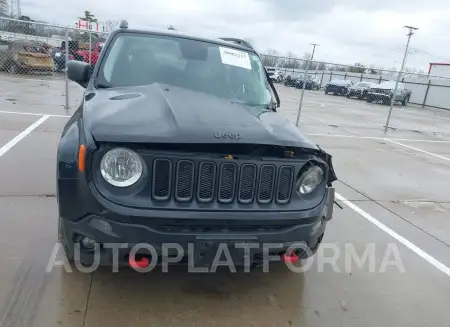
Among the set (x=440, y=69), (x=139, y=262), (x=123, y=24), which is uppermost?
(x=440, y=69)

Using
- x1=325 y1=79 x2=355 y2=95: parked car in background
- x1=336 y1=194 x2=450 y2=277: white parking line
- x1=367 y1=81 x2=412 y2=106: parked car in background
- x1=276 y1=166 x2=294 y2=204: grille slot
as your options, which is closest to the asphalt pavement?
x1=336 y1=194 x2=450 y2=277: white parking line

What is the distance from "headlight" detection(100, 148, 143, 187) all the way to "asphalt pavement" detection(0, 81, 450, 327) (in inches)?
38.1

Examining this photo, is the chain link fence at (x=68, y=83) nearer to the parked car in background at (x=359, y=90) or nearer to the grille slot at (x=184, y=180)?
the parked car in background at (x=359, y=90)

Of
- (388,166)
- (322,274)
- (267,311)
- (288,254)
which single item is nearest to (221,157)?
(288,254)

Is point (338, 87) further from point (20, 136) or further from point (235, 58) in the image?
point (235, 58)

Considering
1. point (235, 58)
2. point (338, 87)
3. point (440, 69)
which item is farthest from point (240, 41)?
point (440, 69)

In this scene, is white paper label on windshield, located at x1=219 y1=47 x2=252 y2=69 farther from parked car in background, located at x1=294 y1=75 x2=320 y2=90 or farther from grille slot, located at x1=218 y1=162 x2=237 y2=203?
parked car in background, located at x1=294 y1=75 x2=320 y2=90

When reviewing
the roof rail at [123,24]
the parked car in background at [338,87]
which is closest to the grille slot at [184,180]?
the roof rail at [123,24]

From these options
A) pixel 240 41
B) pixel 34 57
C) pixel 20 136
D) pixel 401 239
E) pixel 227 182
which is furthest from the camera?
pixel 34 57

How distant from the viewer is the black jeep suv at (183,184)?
2.33 m

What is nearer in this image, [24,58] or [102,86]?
[102,86]

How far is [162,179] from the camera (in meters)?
2.37

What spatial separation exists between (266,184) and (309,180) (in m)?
0.36

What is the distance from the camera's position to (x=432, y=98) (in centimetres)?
3284
